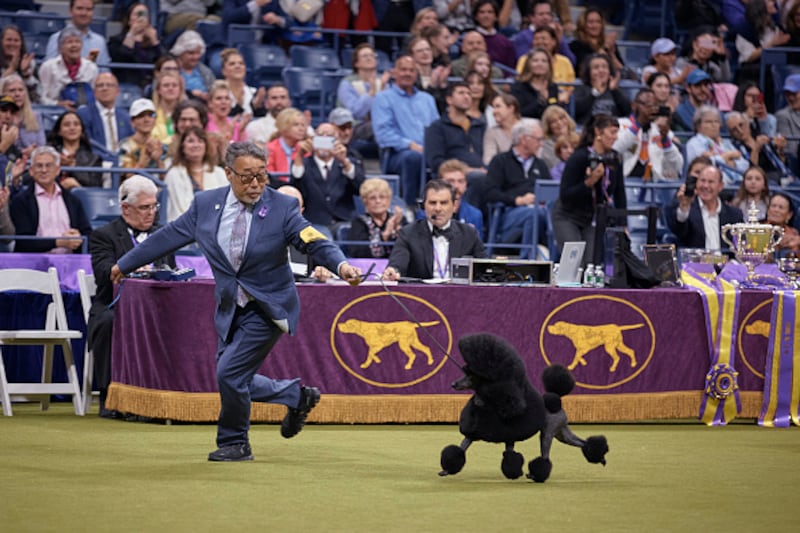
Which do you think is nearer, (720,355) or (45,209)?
(720,355)

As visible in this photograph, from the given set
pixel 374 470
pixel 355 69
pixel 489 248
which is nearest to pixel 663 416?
pixel 374 470

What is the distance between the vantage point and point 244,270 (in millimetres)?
6688

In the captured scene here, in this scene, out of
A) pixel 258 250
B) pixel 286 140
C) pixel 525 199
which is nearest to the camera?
pixel 258 250

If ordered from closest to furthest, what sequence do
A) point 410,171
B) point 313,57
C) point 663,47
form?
point 410,171
point 313,57
point 663,47

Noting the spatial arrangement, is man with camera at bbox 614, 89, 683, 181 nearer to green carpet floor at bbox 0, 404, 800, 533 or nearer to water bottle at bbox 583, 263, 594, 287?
water bottle at bbox 583, 263, 594, 287

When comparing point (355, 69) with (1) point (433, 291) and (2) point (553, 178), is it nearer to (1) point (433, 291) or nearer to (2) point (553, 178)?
(2) point (553, 178)

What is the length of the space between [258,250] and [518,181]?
6196 millimetres

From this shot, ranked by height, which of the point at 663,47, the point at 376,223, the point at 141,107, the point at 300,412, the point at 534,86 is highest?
the point at 663,47

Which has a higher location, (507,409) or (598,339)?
(507,409)

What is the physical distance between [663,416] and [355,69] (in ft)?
20.4

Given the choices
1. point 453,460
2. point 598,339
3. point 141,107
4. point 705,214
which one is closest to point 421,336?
point 598,339

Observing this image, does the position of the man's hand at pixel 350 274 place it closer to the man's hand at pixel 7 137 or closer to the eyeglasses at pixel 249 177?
the eyeglasses at pixel 249 177

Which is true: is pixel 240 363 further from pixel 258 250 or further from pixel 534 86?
pixel 534 86

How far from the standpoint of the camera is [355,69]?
45.5 ft
